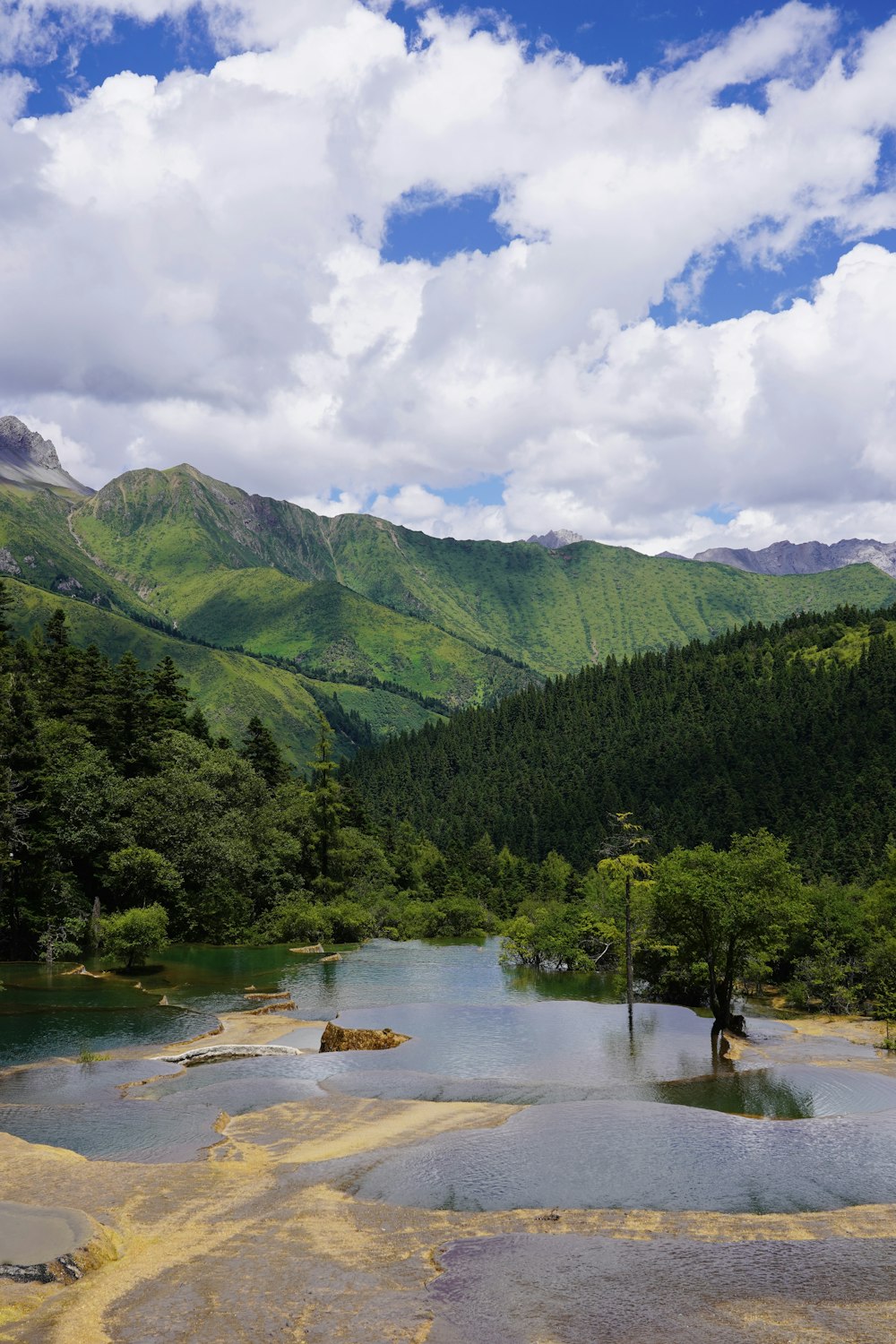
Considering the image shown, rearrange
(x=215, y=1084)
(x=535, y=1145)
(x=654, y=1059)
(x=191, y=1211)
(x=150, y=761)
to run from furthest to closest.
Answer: (x=150, y=761), (x=654, y=1059), (x=215, y=1084), (x=535, y=1145), (x=191, y=1211)

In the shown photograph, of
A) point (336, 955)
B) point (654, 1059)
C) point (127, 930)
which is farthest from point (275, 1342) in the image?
point (336, 955)

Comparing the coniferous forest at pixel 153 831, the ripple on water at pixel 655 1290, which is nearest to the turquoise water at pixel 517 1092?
the ripple on water at pixel 655 1290

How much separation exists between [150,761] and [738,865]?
83.9 meters

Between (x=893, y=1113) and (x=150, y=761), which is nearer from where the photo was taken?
(x=893, y=1113)

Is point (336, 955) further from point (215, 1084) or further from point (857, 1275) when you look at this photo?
point (857, 1275)

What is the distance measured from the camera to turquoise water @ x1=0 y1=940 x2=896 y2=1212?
33656 mm

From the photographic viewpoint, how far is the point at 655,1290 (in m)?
23.4

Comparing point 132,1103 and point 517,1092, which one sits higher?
point 132,1103

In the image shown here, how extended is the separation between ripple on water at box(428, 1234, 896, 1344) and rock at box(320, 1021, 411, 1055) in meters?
32.1

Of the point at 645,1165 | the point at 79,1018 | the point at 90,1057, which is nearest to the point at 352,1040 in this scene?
the point at 90,1057

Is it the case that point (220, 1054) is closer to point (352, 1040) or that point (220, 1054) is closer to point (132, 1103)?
point (352, 1040)

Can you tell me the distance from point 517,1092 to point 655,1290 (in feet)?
83.3

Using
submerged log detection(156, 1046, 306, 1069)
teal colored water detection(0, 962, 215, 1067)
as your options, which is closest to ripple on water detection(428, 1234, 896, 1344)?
submerged log detection(156, 1046, 306, 1069)

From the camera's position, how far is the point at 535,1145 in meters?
37.9
